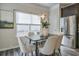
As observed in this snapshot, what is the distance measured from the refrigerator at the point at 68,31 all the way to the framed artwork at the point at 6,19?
39.8 inches

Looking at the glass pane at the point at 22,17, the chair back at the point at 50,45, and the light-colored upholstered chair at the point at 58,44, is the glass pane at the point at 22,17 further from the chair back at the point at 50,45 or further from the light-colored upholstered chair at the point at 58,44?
the light-colored upholstered chair at the point at 58,44

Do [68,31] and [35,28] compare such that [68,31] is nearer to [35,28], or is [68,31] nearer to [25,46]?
[35,28]

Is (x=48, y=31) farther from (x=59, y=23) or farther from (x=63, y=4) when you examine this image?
(x=63, y=4)

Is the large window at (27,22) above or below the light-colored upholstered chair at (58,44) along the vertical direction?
above

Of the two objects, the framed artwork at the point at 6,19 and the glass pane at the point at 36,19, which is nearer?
the framed artwork at the point at 6,19

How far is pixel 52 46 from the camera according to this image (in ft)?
8.16

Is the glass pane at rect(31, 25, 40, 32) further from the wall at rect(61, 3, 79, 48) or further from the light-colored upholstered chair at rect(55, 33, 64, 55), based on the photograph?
the wall at rect(61, 3, 79, 48)

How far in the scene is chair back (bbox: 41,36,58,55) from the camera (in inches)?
96.3

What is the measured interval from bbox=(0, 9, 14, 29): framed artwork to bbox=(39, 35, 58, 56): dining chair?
0.78 meters

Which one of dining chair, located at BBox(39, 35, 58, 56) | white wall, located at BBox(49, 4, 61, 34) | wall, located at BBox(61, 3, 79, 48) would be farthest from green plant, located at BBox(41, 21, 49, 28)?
wall, located at BBox(61, 3, 79, 48)

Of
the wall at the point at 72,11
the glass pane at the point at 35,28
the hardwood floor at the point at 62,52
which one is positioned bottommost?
the hardwood floor at the point at 62,52

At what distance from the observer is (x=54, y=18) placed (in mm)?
2473

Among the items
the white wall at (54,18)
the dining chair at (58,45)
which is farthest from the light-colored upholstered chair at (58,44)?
the white wall at (54,18)

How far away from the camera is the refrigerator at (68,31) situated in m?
2.47
